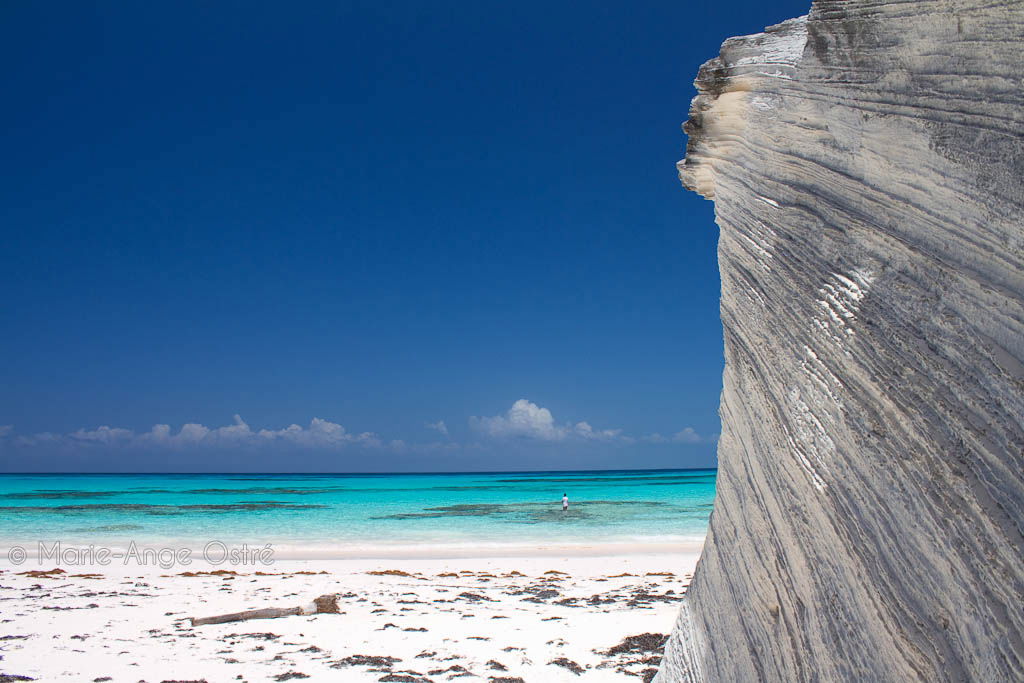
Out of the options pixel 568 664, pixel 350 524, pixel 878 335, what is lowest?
pixel 350 524

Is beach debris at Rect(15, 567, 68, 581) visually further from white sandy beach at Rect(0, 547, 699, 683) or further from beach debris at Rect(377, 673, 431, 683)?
beach debris at Rect(377, 673, 431, 683)

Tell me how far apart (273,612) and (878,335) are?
813 centimetres

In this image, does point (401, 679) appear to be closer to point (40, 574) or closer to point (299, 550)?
point (40, 574)

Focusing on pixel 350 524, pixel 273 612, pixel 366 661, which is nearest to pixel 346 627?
pixel 273 612

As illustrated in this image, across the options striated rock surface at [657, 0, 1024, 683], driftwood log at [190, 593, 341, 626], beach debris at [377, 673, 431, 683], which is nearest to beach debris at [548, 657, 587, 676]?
beach debris at [377, 673, 431, 683]

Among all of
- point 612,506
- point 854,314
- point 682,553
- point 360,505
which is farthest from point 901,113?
point 360,505

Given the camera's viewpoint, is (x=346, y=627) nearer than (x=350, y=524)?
Yes

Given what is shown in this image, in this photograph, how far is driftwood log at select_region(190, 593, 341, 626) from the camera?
7.85m

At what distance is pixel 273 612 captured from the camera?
315 inches

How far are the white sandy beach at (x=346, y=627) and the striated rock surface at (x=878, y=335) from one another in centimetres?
446

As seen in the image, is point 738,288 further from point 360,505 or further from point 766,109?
point 360,505

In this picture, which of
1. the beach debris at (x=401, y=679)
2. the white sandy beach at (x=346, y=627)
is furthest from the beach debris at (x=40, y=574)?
the beach debris at (x=401, y=679)

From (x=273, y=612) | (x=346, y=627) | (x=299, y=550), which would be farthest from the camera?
(x=299, y=550)

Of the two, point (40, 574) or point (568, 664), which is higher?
point (568, 664)
